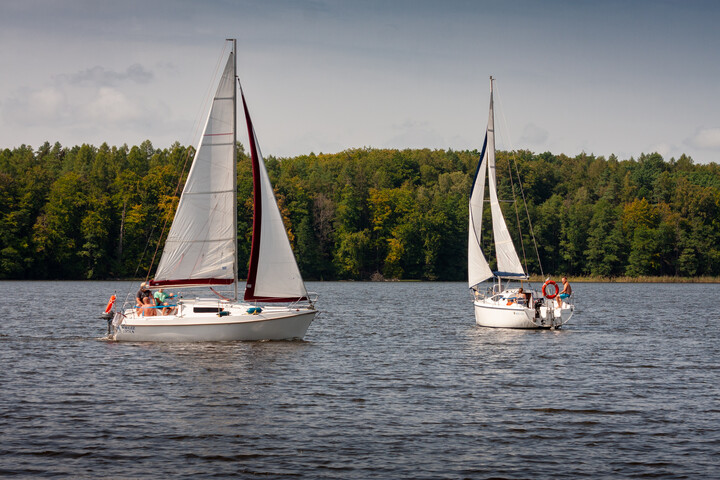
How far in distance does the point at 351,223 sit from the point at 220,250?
368 ft

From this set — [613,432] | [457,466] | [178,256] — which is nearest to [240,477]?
[457,466]

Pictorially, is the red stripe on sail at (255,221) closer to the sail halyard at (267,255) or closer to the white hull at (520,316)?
the sail halyard at (267,255)

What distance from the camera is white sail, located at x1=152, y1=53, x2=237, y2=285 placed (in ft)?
116

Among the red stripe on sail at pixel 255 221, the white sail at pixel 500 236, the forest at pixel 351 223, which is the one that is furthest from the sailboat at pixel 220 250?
the forest at pixel 351 223

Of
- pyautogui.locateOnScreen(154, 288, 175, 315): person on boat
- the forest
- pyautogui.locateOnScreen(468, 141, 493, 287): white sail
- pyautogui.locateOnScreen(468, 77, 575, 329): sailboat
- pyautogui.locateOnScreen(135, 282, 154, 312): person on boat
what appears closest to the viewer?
pyautogui.locateOnScreen(154, 288, 175, 315): person on boat

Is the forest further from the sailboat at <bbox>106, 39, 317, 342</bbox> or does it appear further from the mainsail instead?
the sailboat at <bbox>106, 39, 317, 342</bbox>

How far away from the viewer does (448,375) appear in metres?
29.4

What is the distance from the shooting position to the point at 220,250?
3578 centimetres

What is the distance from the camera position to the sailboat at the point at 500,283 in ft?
149

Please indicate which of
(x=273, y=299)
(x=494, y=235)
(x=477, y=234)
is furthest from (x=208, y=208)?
(x=494, y=235)

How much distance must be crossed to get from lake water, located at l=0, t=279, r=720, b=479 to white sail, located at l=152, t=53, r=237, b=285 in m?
3.23

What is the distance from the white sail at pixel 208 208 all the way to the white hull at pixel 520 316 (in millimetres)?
16445

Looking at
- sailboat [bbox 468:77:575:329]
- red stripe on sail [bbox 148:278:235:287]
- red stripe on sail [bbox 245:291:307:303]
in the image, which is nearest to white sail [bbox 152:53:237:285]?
red stripe on sail [bbox 148:278:235:287]

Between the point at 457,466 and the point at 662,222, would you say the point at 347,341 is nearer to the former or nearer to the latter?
the point at 457,466
